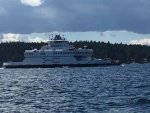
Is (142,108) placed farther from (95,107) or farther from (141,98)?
(141,98)

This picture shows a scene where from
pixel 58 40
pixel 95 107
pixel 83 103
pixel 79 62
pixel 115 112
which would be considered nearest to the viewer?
pixel 115 112

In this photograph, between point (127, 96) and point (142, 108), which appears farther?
point (127, 96)

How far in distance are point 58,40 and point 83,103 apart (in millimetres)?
152549

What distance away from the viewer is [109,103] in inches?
1698

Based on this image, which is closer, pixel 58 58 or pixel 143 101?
pixel 143 101

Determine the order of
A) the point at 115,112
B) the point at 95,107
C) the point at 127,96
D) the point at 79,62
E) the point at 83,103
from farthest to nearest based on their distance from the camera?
the point at 79,62 < the point at 127,96 < the point at 83,103 < the point at 95,107 < the point at 115,112

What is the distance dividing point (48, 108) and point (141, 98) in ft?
29.2

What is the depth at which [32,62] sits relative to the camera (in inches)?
7372

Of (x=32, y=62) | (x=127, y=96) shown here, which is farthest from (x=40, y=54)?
(x=127, y=96)

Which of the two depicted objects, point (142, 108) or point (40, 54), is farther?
point (40, 54)

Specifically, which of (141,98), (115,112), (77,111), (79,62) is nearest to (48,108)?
(77,111)

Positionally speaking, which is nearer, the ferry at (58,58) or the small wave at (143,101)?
the small wave at (143,101)

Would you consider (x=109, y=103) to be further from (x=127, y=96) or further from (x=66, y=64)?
(x=66, y=64)

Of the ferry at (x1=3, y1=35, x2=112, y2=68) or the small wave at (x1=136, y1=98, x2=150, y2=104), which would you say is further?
the ferry at (x1=3, y1=35, x2=112, y2=68)
